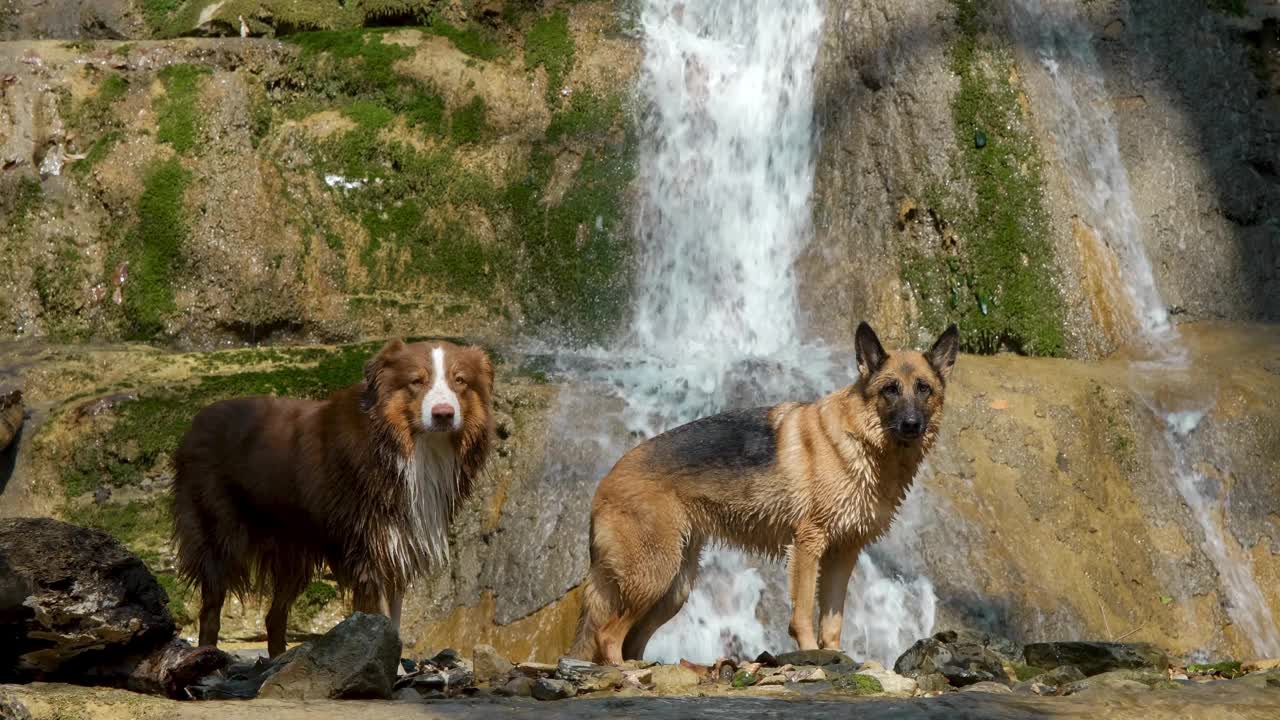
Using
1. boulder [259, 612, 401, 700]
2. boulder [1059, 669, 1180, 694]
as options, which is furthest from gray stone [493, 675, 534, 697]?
boulder [1059, 669, 1180, 694]

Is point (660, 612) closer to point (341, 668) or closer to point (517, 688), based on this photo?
point (517, 688)

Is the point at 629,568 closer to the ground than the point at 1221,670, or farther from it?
farther from it

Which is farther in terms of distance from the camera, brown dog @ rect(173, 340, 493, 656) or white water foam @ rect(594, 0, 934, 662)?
white water foam @ rect(594, 0, 934, 662)

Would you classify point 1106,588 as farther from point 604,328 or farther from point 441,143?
point 441,143

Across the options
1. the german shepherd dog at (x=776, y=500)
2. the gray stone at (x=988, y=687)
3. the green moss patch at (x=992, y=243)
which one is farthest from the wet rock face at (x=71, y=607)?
the green moss patch at (x=992, y=243)

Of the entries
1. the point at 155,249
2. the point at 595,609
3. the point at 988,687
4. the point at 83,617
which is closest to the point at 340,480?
the point at 595,609

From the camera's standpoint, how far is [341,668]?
298 inches

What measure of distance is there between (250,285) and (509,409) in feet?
16.0

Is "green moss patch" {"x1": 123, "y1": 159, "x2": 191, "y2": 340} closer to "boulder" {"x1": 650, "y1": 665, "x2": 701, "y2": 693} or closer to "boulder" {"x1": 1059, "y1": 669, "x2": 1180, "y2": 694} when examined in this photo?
"boulder" {"x1": 650, "y1": 665, "x2": 701, "y2": 693}

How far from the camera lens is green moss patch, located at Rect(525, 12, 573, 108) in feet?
63.6

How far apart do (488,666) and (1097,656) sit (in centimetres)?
421

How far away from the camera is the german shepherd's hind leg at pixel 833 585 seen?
32.2ft

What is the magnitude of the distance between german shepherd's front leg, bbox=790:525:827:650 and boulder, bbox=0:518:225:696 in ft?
12.3

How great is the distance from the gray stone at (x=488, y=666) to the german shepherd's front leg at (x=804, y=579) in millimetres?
1969
